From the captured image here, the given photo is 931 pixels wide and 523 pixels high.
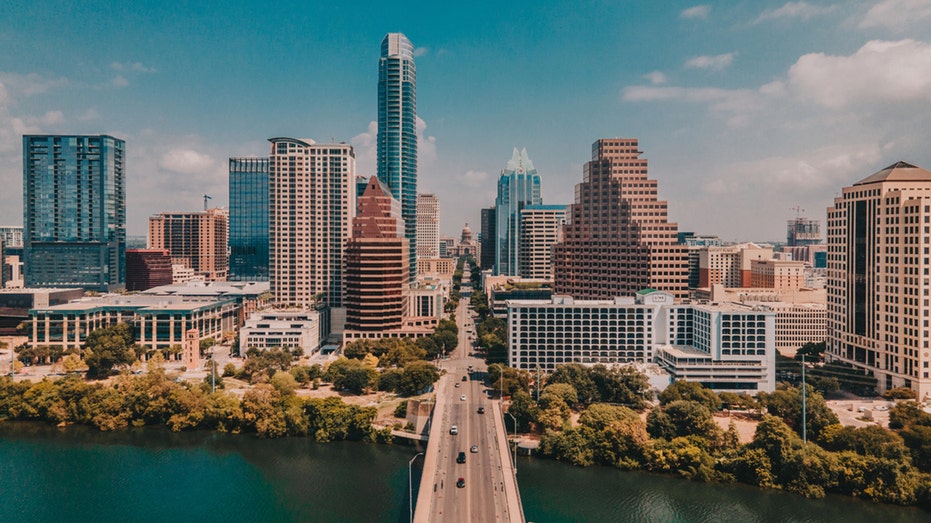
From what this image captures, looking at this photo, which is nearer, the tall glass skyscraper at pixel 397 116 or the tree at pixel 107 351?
the tree at pixel 107 351

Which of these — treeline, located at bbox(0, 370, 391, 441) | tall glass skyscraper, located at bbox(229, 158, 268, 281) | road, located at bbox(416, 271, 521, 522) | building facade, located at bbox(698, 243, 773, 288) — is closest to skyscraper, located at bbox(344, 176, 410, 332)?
road, located at bbox(416, 271, 521, 522)

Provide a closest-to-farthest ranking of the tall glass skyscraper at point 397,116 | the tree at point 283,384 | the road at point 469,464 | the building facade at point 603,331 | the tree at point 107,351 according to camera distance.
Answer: the road at point 469,464 < the tree at point 283,384 < the building facade at point 603,331 < the tree at point 107,351 < the tall glass skyscraper at point 397,116

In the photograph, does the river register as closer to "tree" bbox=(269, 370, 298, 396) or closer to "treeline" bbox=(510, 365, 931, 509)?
"treeline" bbox=(510, 365, 931, 509)

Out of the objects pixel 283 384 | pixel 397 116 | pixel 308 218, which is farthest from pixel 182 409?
pixel 397 116

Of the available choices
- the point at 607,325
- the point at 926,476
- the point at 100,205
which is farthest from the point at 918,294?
the point at 100,205

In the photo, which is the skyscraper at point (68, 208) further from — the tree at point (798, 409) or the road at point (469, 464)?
the tree at point (798, 409)

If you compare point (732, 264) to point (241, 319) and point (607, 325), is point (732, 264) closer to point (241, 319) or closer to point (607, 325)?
point (607, 325)

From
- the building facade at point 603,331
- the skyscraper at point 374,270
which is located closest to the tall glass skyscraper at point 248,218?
the skyscraper at point 374,270
